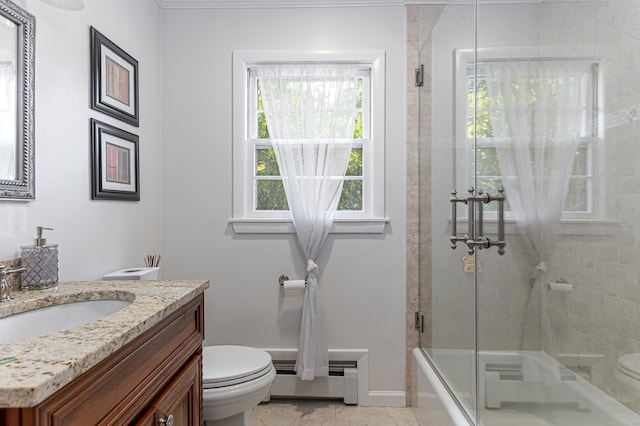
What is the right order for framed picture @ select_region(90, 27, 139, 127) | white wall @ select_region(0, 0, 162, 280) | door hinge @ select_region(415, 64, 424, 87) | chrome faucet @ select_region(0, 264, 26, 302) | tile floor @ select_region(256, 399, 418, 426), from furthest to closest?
door hinge @ select_region(415, 64, 424, 87), tile floor @ select_region(256, 399, 418, 426), framed picture @ select_region(90, 27, 139, 127), white wall @ select_region(0, 0, 162, 280), chrome faucet @ select_region(0, 264, 26, 302)

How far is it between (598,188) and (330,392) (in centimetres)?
177

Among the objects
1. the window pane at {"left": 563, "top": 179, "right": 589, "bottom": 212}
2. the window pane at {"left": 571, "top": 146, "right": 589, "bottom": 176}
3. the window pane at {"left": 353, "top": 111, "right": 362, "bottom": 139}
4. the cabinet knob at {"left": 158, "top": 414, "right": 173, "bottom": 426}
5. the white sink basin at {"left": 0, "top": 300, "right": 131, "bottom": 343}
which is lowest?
the cabinet knob at {"left": 158, "top": 414, "right": 173, "bottom": 426}

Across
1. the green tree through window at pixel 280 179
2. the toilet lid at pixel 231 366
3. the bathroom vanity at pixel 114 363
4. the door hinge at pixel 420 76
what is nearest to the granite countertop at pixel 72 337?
the bathroom vanity at pixel 114 363

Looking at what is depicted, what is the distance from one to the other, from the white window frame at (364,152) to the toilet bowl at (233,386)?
0.77 m

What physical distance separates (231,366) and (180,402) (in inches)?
19.9

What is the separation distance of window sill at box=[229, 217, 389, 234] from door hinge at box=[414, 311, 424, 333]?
0.51m

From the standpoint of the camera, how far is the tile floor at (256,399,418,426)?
2.08 metres

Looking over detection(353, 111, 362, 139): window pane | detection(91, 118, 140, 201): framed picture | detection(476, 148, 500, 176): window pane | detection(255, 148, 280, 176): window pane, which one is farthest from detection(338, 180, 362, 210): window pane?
detection(91, 118, 140, 201): framed picture

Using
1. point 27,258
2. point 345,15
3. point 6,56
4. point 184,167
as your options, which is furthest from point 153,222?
point 345,15

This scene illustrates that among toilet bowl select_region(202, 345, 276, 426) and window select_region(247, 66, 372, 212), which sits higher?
window select_region(247, 66, 372, 212)

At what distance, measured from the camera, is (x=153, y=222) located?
7.31 feet

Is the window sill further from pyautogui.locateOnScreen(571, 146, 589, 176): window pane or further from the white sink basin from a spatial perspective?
pyautogui.locateOnScreen(571, 146, 589, 176): window pane

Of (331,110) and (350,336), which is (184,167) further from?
(350,336)

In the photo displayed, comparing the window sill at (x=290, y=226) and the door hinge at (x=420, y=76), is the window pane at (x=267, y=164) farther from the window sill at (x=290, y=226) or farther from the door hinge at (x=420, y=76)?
the door hinge at (x=420, y=76)
